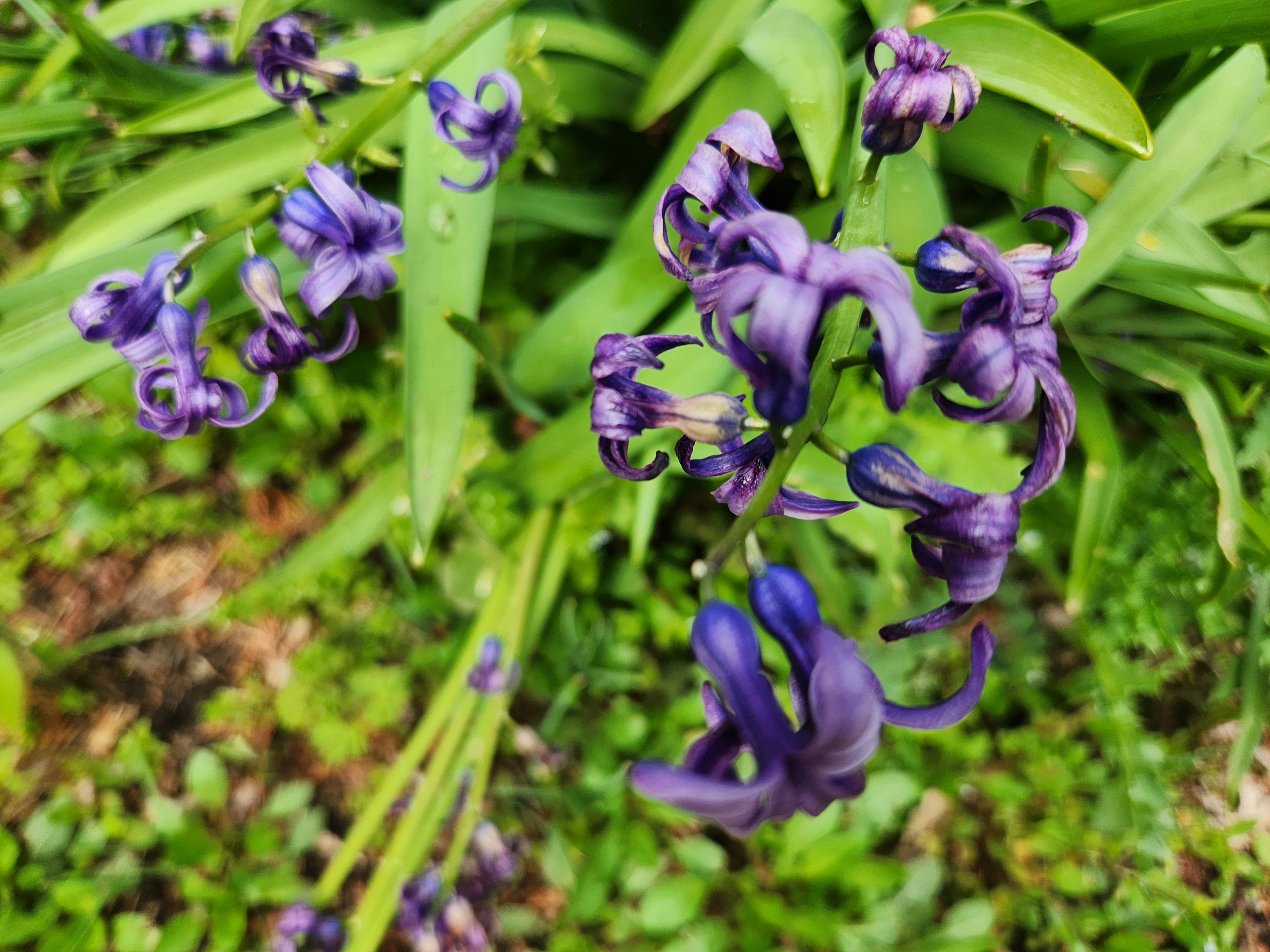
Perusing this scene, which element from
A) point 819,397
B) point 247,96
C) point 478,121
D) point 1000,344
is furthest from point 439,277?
point 1000,344

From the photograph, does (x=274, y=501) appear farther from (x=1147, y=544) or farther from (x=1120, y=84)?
(x=1147, y=544)

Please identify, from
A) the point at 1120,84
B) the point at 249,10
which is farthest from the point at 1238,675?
the point at 249,10

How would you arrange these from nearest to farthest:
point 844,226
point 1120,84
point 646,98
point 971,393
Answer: point 971,393
point 844,226
point 1120,84
point 646,98

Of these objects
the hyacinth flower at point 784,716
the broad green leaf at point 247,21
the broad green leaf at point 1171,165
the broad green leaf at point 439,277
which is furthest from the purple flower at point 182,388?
the broad green leaf at point 1171,165

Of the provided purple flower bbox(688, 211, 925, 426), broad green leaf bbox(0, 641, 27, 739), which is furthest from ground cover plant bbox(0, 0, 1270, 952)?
broad green leaf bbox(0, 641, 27, 739)

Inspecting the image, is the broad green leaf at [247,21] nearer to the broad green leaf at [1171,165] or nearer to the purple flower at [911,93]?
the purple flower at [911,93]

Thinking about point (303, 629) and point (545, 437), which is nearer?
→ point (545, 437)
